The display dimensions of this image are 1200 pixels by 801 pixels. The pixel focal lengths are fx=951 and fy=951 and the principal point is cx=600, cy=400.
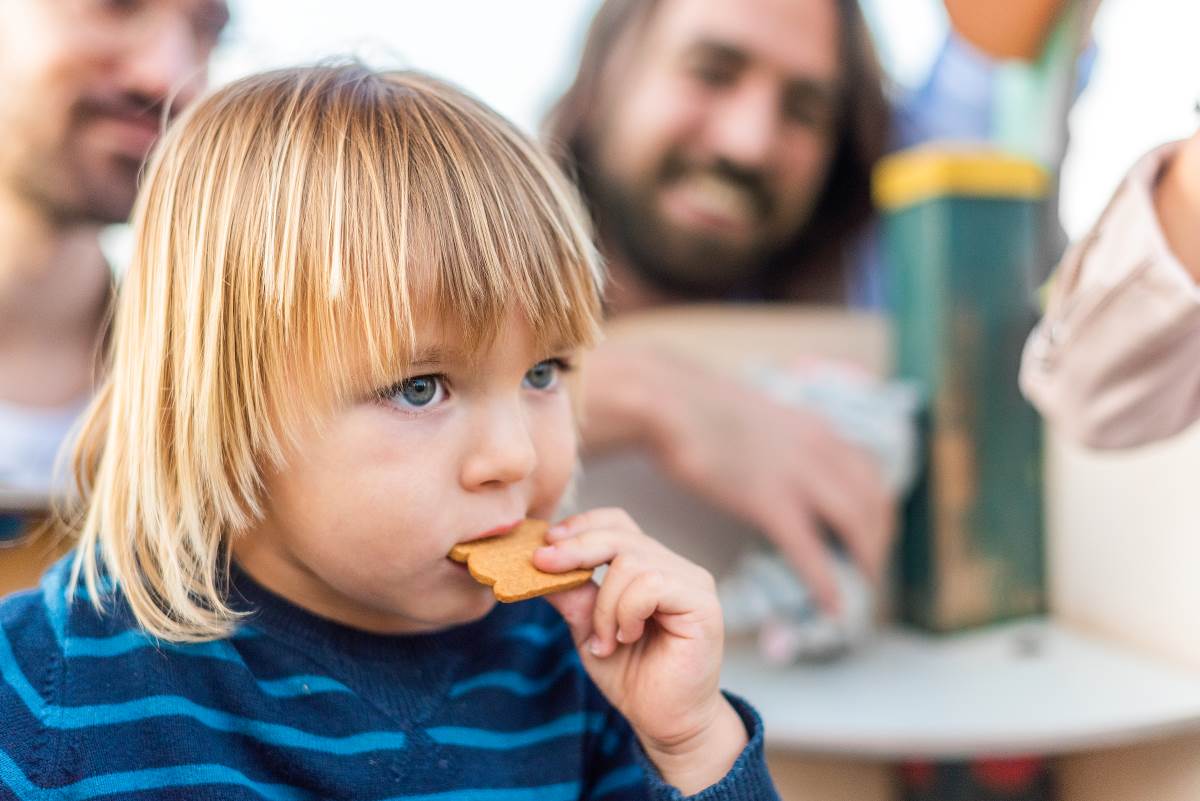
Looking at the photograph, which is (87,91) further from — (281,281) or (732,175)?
(732,175)

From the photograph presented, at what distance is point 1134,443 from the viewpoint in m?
0.73

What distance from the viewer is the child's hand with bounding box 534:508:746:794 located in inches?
22.4

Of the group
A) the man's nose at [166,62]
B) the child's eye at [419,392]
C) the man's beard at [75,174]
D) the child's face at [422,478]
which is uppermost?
the man's nose at [166,62]

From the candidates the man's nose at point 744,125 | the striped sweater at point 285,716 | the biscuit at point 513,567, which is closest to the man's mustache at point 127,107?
the striped sweater at point 285,716

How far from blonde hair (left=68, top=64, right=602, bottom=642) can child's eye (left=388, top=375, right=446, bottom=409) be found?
18 millimetres

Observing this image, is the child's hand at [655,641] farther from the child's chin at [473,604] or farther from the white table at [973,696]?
the white table at [973,696]

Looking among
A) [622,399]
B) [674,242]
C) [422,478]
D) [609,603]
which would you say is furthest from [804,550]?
[422,478]

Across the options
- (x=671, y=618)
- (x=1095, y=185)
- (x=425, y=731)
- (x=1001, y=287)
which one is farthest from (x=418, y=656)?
(x=1095, y=185)

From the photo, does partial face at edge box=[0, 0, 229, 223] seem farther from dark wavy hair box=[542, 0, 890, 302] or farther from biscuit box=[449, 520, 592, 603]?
dark wavy hair box=[542, 0, 890, 302]

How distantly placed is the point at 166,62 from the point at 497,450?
2.03 ft

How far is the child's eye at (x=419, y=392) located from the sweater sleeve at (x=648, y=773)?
0.26m

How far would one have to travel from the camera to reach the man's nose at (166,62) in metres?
0.88

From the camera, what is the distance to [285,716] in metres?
0.56

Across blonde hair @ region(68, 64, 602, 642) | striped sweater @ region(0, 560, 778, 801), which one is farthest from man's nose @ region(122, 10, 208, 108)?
striped sweater @ region(0, 560, 778, 801)
